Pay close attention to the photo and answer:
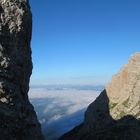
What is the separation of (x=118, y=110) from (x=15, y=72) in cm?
2733

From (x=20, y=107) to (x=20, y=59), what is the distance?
241 cm

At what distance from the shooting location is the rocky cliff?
127 feet

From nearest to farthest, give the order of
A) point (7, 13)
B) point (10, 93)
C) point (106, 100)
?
point (10, 93) < point (7, 13) < point (106, 100)

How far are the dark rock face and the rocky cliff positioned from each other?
21.0 m

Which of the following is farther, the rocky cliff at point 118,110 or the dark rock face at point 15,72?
the rocky cliff at point 118,110

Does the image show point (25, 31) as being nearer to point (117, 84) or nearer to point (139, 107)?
point (139, 107)

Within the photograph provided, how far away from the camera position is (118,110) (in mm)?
43125

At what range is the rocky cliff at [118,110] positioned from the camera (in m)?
38.6

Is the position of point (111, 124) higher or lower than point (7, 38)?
lower

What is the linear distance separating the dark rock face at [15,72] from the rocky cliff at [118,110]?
68.8 feet

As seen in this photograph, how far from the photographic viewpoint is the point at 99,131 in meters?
41.8

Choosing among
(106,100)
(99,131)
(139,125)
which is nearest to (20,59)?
(139,125)

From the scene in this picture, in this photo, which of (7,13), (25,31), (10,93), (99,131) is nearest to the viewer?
(10,93)

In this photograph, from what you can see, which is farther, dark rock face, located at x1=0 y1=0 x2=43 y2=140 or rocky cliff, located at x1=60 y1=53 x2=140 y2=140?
rocky cliff, located at x1=60 y1=53 x2=140 y2=140
